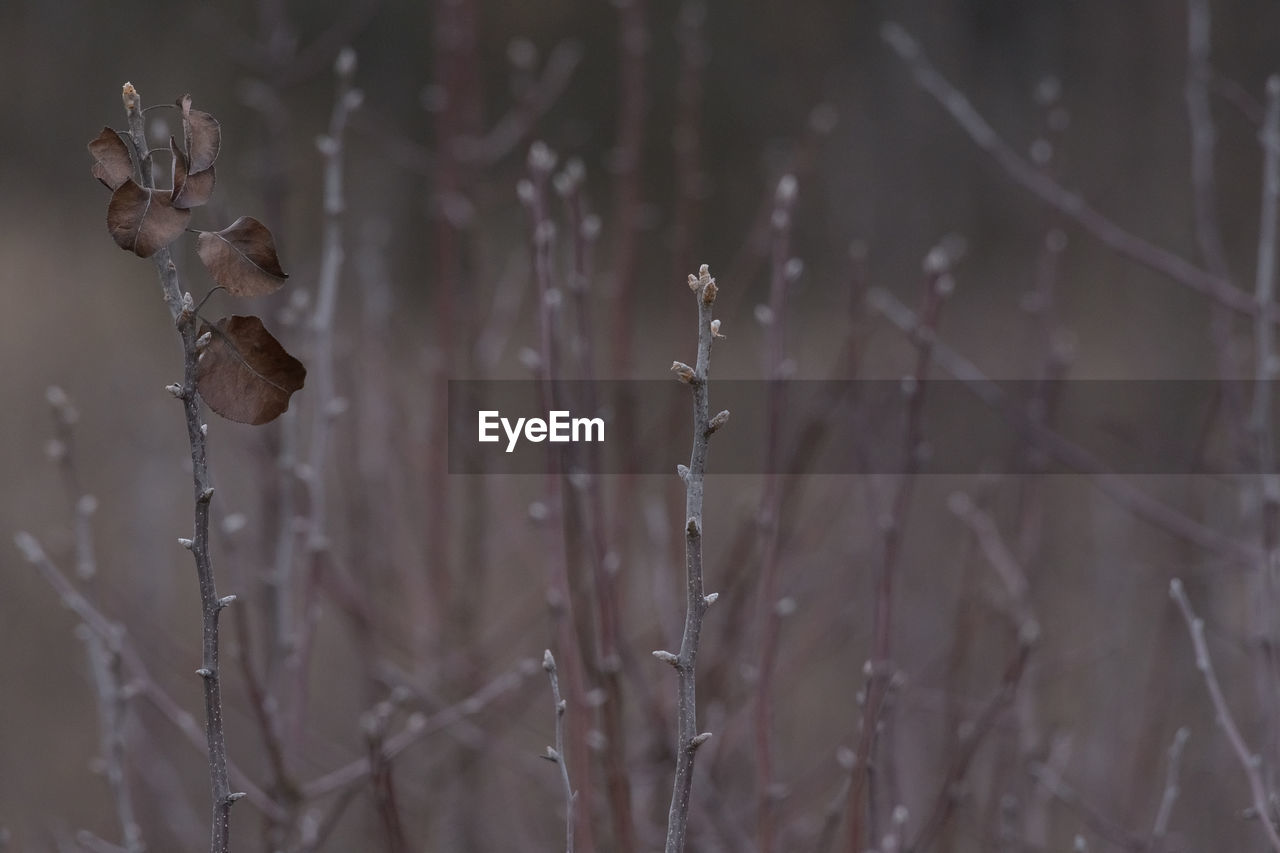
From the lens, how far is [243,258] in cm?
48

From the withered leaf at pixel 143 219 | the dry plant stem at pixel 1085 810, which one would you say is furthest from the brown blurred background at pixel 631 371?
the withered leaf at pixel 143 219

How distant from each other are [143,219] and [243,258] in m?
0.04

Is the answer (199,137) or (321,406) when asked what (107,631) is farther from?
(199,137)

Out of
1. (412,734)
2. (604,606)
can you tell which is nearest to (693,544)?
(604,606)

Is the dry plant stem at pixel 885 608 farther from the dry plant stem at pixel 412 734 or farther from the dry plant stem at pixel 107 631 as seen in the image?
the dry plant stem at pixel 107 631

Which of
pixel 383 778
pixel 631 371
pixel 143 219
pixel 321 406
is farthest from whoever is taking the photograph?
pixel 631 371

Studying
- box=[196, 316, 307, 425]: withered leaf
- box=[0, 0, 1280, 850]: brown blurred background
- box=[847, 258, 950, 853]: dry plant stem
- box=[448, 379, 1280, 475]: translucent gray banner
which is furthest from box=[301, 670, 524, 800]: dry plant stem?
box=[196, 316, 307, 425]: withered leaf

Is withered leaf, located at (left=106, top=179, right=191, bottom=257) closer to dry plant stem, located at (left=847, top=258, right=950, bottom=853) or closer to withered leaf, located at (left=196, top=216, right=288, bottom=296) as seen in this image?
withered leaf, located at (left=196, top=216, right=288, bottom=296)

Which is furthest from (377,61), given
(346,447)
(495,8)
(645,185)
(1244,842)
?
(1244,842)

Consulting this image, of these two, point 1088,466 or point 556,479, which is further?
point 1088,466

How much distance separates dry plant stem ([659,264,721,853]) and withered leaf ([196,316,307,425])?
179mm

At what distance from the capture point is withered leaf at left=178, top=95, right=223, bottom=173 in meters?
0.47

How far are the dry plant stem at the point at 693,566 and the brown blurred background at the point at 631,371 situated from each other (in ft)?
1.63

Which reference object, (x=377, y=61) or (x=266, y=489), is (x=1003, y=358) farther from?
(x=266, y=489)
